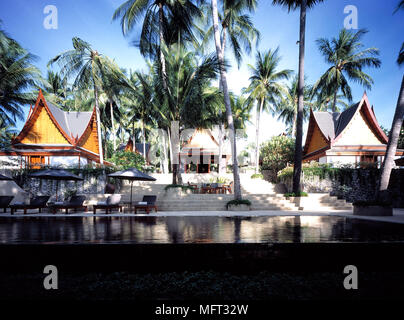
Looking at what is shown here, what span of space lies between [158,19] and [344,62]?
21.8 meters

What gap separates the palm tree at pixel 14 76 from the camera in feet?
62.5

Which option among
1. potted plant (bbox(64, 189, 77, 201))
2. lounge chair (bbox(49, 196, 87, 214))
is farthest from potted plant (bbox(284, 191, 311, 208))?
potted plant (bbox(64, 189, 77, 201))

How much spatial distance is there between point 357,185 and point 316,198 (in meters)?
4.92

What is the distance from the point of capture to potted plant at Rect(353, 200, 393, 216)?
980cm

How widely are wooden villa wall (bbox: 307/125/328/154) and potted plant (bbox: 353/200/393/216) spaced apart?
1152 centimetres

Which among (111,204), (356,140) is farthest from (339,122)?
(111,204)

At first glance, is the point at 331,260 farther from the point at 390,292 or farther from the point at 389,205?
the point at 389,205

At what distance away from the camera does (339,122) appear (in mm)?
22469

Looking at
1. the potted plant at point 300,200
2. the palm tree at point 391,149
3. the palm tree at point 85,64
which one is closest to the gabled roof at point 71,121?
the palm tree at point 85,64

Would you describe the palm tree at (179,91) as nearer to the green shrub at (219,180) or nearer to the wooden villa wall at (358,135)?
the green shrub at (219,180)

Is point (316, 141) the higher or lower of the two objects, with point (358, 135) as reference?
lower

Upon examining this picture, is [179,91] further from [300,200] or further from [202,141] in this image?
[202,141]

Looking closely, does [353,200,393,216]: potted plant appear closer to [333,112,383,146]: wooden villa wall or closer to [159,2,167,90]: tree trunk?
[333,112,383,146]: wooden villa wall

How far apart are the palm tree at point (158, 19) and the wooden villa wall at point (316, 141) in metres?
15.9
